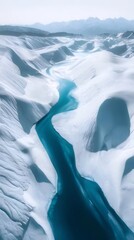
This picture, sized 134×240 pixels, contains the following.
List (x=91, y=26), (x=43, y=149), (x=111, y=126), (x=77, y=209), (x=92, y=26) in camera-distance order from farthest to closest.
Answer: (x=91, y=26) → (x=92, y=26) → (x=111, y=126) → (x=43, y=149) → (x=77, y=209)

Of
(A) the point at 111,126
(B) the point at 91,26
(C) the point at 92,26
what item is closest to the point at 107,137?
(A) the point at 111,126

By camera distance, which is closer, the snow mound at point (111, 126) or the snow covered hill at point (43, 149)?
the snow covered hill at point (43, 149)

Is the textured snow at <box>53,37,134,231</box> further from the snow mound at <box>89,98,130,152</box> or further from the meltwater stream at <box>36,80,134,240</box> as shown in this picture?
the meltwater stream at <box>36,80,134,240</box>

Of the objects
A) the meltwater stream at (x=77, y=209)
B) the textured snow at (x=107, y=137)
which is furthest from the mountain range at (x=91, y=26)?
the meltwater stream at (x=77, y=209)

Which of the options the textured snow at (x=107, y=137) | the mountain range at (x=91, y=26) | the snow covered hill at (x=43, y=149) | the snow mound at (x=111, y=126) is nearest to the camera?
the snow covered hill at (x=43, y=149)

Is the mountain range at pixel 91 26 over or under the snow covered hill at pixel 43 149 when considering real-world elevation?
under

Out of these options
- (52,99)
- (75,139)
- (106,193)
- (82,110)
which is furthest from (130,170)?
(52,99)

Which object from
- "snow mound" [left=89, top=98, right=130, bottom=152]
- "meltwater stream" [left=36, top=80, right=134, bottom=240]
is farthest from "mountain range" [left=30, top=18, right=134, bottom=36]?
"meltwater stream" [left=36, top=80, right=134, bottom=240]

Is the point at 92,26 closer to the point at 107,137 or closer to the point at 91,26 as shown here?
the point at 91,26

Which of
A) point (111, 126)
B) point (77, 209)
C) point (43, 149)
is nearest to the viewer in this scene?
point (77, 209)

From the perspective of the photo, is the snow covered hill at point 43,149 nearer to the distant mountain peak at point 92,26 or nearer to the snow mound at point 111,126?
the snow mound at point 111,126
